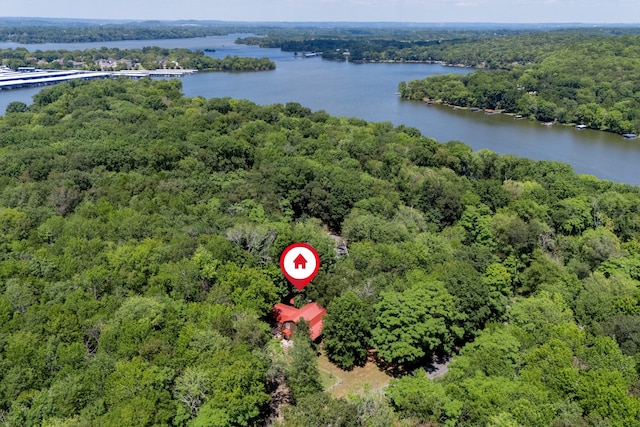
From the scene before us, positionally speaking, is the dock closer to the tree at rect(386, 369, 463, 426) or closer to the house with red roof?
the house with red roof

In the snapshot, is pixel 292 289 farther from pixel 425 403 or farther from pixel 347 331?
pixel 425 403

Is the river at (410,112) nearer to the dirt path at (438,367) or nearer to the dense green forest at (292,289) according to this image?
the dense green forest at (292,289)

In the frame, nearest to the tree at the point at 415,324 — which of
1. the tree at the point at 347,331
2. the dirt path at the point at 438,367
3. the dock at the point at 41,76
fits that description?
the dirt path at the point at 438,367

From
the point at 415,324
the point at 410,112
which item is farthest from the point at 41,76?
the point at 415,324

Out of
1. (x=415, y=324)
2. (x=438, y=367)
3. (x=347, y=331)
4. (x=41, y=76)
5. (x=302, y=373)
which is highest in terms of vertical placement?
(x=41, y=76)

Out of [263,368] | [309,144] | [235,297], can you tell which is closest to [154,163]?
[309,144]

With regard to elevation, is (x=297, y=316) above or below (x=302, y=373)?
below
